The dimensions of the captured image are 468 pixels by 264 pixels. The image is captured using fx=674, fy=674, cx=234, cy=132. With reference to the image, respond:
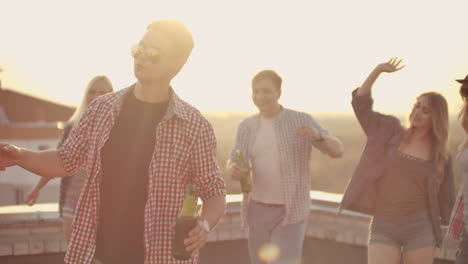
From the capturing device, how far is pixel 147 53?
312cm

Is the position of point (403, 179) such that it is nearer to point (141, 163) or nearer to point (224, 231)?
point (224, 231)

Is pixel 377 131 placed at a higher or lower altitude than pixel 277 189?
higher

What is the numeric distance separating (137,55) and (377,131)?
130 inches

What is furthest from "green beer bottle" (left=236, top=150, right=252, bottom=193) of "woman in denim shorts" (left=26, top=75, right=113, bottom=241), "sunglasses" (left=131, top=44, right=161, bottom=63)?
"sunglasses" (left=131, top=44, right=161, bottom=63)

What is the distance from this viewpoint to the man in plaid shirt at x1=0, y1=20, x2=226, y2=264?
121 inches

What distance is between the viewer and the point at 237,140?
22.8ft

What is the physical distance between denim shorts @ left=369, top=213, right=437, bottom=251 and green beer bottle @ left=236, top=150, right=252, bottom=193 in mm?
1513

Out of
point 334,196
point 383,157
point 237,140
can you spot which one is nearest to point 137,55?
point 383,157

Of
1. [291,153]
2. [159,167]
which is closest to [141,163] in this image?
[159,167]

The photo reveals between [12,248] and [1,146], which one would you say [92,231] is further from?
[12,248]

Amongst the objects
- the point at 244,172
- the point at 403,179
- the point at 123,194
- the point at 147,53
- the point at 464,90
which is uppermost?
the point at 147,53

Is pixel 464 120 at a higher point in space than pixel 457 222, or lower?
higher

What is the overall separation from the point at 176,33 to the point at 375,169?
3137 mm

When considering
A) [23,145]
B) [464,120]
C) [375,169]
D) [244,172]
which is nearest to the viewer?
[464,120]
